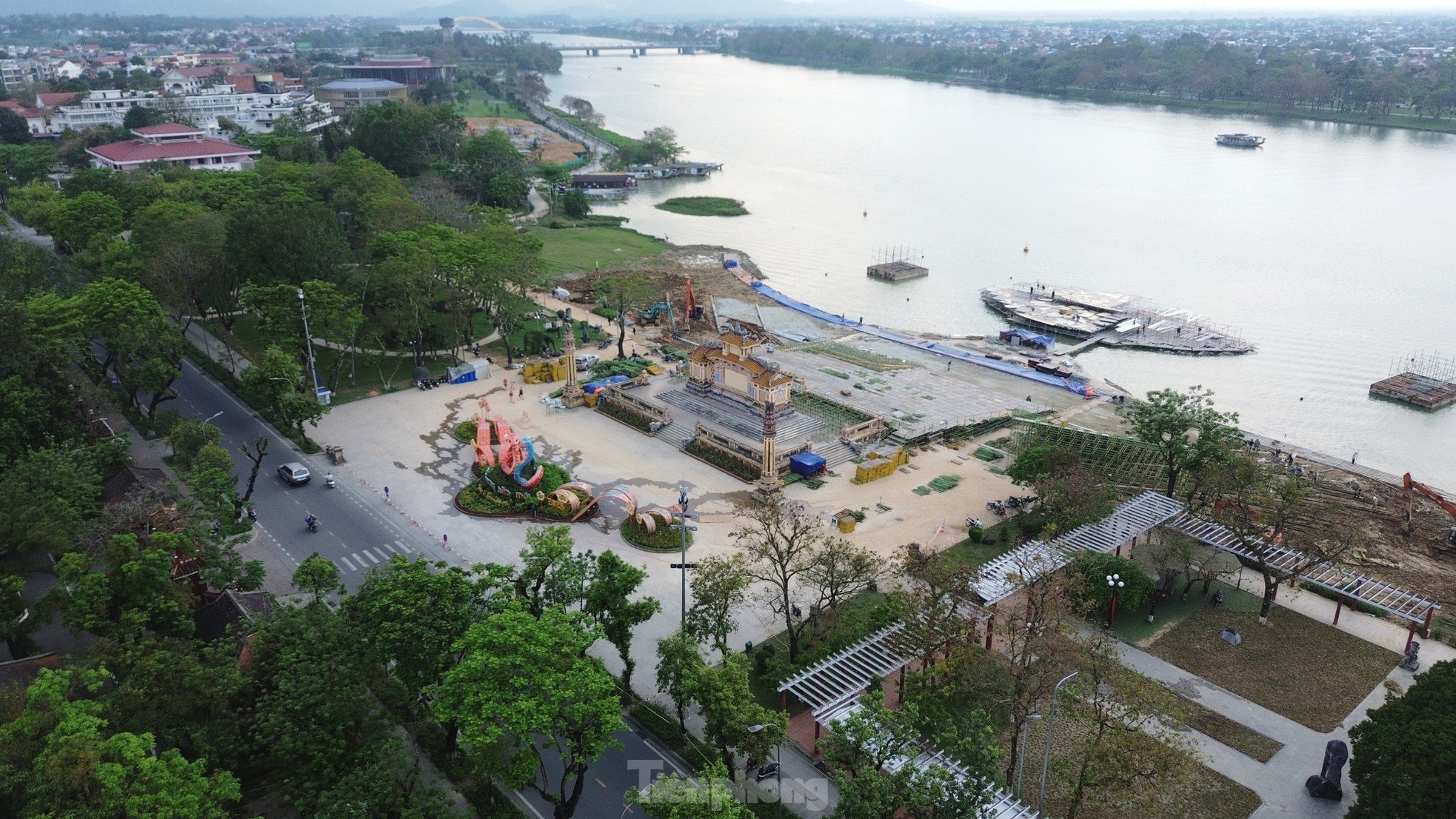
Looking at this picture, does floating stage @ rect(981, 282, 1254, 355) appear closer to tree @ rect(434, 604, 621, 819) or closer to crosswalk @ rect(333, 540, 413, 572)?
crosswalk @ rect(333, 540, 413, 572)

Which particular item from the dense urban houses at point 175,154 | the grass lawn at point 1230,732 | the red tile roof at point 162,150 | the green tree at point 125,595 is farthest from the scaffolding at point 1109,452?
the red tile roof at point 162,150

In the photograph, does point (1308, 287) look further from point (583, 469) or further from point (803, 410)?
point (583, 469)

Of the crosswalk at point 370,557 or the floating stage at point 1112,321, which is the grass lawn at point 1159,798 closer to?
the crosswalk at point 370,557

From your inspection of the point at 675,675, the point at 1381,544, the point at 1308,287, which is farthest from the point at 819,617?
the point at 1308,287

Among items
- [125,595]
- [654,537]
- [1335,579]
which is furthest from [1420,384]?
[125,595]

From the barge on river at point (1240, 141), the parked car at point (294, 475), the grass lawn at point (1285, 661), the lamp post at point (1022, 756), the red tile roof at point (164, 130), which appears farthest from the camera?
the barge on river at point (1240, 141)

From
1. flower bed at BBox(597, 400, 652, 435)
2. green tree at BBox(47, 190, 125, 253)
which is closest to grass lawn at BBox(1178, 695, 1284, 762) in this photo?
flower bed at BBox(597, 400, 652, 435)

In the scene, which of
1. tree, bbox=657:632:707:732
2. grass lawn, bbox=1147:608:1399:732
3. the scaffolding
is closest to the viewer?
tree, bbox=657:632:707:732
